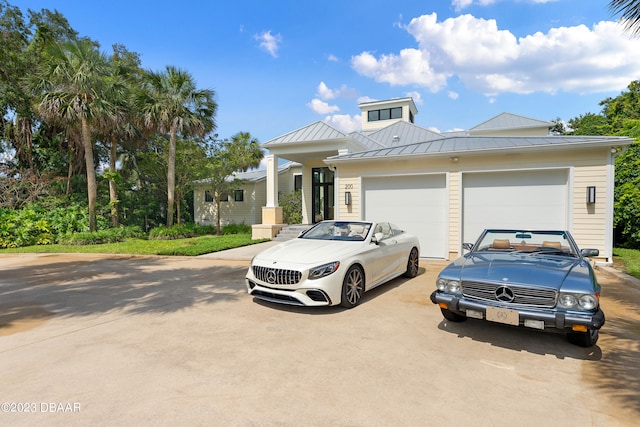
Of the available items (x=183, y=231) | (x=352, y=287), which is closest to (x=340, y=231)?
(x=352, y=287)

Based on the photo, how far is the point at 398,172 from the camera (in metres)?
9.86

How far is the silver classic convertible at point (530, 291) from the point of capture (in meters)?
3.28

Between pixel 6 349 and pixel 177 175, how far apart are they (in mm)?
17136

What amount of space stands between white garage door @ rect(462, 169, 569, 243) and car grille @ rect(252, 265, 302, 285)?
624 centimetres

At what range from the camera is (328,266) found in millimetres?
4801

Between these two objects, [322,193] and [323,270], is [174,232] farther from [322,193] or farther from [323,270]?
[323,270]

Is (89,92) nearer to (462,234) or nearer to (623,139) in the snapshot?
(462,234)

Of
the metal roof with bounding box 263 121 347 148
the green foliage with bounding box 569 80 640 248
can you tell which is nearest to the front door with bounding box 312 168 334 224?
the metal roof with bounding box 263 121 347 148

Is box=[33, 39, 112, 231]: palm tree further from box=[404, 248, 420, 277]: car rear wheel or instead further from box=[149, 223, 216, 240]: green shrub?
box=[404, 248, 420, 277]: car rear wheel

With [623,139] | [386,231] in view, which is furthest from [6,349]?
[623,139]

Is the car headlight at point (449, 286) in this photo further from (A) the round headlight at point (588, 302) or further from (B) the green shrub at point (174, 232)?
(B) the green shrub at point (174, 232)

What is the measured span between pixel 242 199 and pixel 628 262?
1945 centimetres

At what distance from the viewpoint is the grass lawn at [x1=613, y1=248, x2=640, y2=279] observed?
726cm

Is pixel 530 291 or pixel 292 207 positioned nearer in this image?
pixel 530 291
